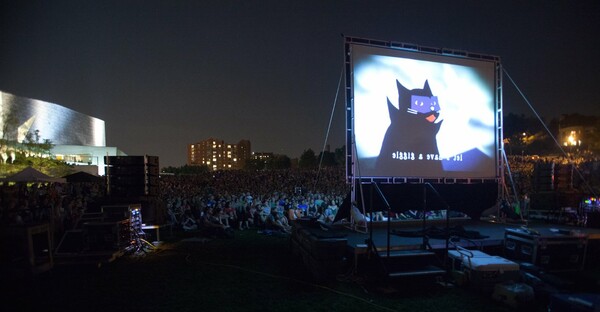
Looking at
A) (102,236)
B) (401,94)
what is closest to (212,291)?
(102,236)

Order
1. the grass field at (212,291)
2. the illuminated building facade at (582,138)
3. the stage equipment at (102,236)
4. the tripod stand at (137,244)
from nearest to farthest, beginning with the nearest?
the grass field at (212,291) < the stage equipment at (102,236) < the tripod stand at (137,244) < the illuminated building facade at (582,138)

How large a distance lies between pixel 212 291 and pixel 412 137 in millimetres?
7028

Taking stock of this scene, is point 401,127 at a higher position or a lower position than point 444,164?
higher

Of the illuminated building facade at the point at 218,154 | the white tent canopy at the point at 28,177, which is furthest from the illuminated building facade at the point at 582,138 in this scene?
the illuminated building facade at the point at 218,154

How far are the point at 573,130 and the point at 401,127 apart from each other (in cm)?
7198

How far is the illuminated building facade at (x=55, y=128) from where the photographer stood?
A: 51.5 meters

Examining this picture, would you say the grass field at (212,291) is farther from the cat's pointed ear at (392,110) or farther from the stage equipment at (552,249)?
the cat's pointed ear at (392,110)

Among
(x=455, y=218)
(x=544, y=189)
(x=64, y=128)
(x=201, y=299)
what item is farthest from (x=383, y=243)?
(x=64, y=128)

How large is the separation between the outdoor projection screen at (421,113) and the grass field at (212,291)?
3487mm

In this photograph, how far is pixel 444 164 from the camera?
10.4 meters

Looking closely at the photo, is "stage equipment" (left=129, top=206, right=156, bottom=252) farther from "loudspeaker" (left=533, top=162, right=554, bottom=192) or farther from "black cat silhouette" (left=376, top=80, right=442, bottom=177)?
"loudspeaker" (left=533, top=162, right=554, bottom=192)

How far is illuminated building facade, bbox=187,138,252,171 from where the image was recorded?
166 metres

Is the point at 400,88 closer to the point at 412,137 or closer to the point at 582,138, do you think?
the point at 412,137

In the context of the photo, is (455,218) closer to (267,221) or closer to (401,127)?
(401,127)
